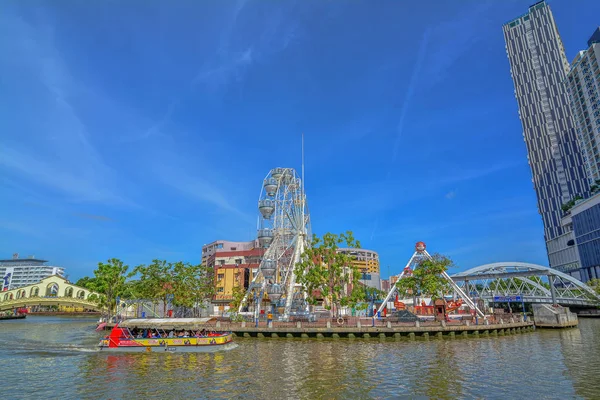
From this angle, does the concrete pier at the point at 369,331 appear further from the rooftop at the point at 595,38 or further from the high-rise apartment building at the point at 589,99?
the rooftop at the point at 595,38

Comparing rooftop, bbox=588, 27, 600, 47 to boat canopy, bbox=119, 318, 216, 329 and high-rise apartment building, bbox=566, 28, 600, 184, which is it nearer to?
high-rise apartment building, bbox=566, 28, 600, 184

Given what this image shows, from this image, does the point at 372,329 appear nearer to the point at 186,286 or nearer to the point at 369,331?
the point at 369,331

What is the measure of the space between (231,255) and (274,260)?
224 feet

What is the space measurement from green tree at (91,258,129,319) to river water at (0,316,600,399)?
33.0 meters

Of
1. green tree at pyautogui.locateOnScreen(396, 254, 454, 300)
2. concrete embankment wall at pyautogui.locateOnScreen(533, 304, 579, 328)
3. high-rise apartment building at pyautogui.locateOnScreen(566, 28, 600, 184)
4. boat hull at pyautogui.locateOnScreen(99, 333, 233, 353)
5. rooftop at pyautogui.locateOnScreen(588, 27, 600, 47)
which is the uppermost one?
rooftop at pyautogui.locateOnScreen(588, 27, 600, 47)

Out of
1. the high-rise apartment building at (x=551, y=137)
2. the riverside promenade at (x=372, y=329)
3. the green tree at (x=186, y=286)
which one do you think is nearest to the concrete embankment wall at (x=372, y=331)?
the riverside promenade at (x=372, y=329)

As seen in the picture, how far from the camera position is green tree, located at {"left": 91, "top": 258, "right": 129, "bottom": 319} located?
79.2 meters

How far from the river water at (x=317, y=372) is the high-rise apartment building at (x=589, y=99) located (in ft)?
447

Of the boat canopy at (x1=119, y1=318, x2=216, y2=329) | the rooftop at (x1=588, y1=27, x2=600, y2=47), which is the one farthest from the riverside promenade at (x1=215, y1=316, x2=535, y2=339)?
the rooftop at (x1=588, y1=27, x2=600, y2=47)

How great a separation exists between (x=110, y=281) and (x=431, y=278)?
212 ft

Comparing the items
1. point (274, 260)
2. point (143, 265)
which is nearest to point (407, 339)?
point (274, 260)

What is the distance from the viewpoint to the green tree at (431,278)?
6283 centimetres

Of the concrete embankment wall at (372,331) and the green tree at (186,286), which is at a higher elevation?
the green tree at (186,286)

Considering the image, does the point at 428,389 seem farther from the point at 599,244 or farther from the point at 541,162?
the point at 541,162
